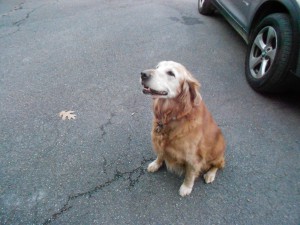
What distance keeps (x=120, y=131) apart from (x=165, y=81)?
134 centimetres

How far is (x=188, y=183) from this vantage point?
8.77 feet

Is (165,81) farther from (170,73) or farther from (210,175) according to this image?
(210,175)

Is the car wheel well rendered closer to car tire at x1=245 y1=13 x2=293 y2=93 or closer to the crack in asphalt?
car tire at x1=245 y1=13 x2=293 y2=93

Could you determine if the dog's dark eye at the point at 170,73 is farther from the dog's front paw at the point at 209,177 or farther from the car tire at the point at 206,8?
the car tire at the point at 206,8

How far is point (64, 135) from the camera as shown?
332 cm

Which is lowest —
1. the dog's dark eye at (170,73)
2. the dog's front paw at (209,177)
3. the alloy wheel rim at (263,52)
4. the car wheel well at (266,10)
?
the dog's front paw at (209,177)

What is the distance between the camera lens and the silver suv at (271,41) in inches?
129

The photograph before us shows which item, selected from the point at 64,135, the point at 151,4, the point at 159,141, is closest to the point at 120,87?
the point at 64,135

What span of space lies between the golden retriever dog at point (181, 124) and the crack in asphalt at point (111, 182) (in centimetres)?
31

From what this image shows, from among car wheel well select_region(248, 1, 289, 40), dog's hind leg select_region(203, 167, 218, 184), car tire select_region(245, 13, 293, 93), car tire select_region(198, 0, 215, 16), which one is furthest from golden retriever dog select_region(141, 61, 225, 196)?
car tire select_region(198, 0, 215, 16)

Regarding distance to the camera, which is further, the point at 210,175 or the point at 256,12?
the point at 256,12

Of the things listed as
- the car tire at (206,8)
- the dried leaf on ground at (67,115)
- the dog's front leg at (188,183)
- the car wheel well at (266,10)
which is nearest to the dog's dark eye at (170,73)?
the dog's front leg at (188,183)

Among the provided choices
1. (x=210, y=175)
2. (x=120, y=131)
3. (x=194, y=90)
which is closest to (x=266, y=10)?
(x=194, y=90)

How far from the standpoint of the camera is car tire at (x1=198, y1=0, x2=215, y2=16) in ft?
20.0
